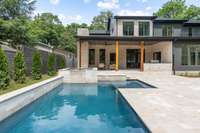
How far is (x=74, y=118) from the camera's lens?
7.25 meters

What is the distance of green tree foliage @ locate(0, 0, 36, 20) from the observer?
1806 centimetres

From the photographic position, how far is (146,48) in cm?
2739

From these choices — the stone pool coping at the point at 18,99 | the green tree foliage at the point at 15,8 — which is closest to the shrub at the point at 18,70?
the stone pool coping at the point at 18,99

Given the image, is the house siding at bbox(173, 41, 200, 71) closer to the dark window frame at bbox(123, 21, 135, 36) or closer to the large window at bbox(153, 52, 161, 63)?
the large window at bbox(153, 52, 161, 63)

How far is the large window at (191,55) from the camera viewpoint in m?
23.1

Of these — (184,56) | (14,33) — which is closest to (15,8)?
(14,33)

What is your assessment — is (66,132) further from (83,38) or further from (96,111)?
(83,38)

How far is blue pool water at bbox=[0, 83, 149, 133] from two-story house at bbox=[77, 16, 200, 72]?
40.6 ft

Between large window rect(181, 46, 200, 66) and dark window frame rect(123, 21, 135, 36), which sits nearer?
large window rect(181, 46, 200, 66)

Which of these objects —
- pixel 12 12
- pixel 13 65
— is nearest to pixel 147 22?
pixel 12 12

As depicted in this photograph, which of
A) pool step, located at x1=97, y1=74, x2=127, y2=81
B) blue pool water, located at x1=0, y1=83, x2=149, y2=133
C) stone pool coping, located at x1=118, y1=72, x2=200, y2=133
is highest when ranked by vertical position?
pool step, located at x1=97, y1=74, x2=127, y2=81

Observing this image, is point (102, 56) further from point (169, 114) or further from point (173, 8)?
point (173, 8)

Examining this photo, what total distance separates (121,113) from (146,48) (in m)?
20.3

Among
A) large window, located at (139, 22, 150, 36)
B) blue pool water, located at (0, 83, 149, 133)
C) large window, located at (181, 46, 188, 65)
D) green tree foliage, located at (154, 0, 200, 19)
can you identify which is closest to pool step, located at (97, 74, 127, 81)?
blue pool water, located at (0, 83, 149, 133)
